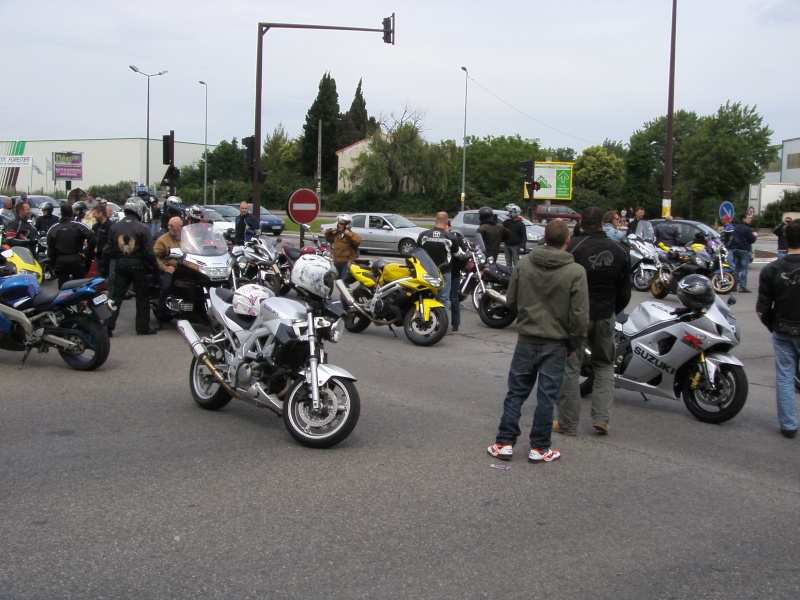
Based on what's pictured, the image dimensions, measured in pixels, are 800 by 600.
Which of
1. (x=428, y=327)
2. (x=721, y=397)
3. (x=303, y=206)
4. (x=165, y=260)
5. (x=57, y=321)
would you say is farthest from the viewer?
(x=303, y=206)

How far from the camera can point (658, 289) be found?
17375 mm

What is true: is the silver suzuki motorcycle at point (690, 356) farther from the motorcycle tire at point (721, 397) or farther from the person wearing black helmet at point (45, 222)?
the person wearing black helmet at point (45, 222)

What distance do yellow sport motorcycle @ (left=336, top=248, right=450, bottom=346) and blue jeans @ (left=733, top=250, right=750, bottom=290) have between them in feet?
33.2

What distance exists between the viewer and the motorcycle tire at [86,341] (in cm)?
857

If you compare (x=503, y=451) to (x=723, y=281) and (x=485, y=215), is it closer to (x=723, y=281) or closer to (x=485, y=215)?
(x=485, y=215)

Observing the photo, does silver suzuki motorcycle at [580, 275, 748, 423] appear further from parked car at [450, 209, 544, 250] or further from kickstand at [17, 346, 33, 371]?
parked car at [450, 209, 544, 250]

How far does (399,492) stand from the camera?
5199mm

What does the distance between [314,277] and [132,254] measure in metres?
5.47

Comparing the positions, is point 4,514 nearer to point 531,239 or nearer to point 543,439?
point 543,439

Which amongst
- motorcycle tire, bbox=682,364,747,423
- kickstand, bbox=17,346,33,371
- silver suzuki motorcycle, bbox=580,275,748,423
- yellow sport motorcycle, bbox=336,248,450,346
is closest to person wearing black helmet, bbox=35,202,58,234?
yellow sport motorcycle, bbox=336,248,450,346

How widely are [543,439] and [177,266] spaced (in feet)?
23.8

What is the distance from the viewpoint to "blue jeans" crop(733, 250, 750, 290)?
1836 centimetres

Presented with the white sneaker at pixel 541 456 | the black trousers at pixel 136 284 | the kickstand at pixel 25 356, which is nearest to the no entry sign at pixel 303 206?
the black trousers at pixel 136 284

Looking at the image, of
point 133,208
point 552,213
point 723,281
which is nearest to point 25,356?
point 133,208
